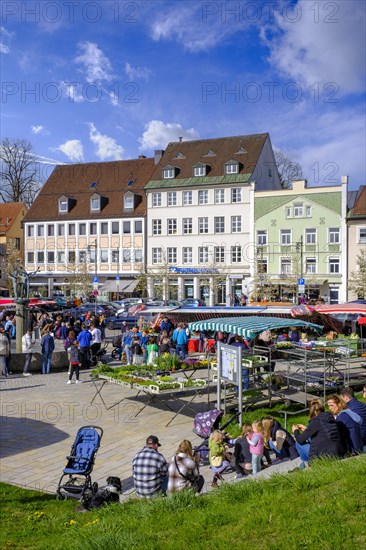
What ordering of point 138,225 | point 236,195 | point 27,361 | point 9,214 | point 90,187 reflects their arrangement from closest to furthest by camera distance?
point 27,361
point 236,195
point 138,225
point 90,187
point 9,214

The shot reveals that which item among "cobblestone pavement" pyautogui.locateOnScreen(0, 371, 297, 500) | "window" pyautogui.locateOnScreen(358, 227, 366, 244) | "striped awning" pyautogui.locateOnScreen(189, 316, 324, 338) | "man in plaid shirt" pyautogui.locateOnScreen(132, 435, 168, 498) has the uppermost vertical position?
"window" pyautogui.locateOnScreen(358, 227, 366, 244)

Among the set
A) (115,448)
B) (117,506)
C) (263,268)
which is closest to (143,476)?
(117,506)

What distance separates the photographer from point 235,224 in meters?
58.2

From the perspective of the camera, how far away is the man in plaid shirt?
8.06m

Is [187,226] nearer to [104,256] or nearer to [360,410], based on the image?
[104,256]

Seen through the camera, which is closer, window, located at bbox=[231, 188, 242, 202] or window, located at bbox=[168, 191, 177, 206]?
window, located at bbox=[231, 188, 242, 202]

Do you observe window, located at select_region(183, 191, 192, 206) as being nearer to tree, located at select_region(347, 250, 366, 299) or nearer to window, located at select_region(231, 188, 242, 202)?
window, located at select_region(231, 188, 242, 202)

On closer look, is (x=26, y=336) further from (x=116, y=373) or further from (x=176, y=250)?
(x=176, y=250)

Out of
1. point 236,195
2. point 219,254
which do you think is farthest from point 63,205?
point 236,195

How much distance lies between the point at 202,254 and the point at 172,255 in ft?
11.1

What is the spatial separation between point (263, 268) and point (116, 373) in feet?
141

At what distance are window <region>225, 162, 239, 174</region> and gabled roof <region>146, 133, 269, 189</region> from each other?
17.6 inches

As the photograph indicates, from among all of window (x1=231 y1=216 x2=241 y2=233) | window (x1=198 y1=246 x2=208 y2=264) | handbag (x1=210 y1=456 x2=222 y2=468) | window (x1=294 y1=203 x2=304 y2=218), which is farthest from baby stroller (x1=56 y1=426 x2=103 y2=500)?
window (x1=198 y1=246 x2=208 y2=264)

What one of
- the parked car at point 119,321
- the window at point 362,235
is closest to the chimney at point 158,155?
the window at point 362,235
